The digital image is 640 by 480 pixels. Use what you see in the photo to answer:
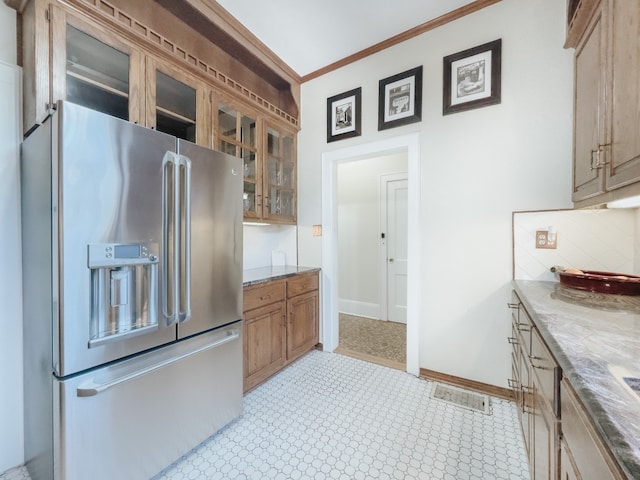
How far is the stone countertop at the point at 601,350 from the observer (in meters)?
0.48

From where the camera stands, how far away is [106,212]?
1.16 meters

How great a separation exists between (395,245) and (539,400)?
278 centimetres

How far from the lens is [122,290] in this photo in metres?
1.20

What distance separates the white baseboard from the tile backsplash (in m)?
2.27

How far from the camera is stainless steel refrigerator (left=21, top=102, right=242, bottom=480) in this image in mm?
1073

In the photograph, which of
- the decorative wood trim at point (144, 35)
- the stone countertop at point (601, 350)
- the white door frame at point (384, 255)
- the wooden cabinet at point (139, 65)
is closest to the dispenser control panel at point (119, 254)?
the wooden cabinet at point (139, 65)

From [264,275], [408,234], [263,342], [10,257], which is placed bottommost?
[263,342]

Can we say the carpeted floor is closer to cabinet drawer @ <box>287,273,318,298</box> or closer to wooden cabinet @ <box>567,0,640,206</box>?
cabinet drawer @ <box>287,273,318,298</box>

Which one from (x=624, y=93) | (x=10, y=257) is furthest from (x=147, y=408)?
(x=624, y=93)

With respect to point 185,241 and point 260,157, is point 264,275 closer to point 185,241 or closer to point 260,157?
point 185,241

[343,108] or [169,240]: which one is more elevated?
[343,108]

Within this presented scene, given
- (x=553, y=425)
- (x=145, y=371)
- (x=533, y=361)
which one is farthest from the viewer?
(x=145, y=371)

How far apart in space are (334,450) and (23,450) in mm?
1705

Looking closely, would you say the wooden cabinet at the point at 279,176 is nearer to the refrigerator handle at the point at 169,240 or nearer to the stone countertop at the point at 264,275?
the stone countertop at the point at 264,275
